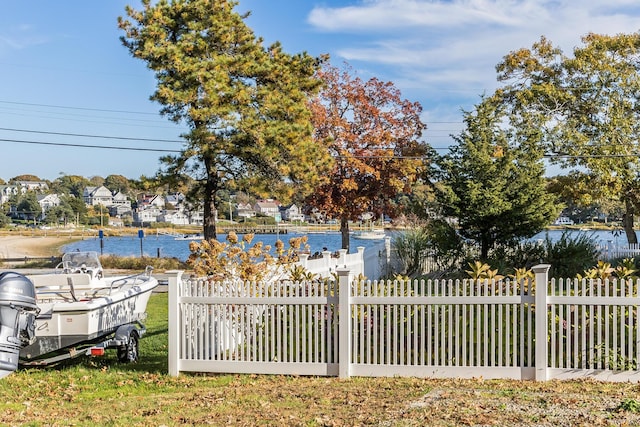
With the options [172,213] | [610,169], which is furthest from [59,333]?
[172,213]

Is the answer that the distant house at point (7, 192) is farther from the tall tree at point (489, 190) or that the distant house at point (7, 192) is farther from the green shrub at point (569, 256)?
the green shrub at point (569, 256)

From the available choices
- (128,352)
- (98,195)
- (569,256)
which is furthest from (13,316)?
(98,195)

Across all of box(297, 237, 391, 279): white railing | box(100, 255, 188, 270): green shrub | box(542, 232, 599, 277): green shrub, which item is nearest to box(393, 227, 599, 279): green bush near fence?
box(542, 232, 599, 277): green shrub

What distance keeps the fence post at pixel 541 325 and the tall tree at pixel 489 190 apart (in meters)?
9.40

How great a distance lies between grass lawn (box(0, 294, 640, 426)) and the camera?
5723mm

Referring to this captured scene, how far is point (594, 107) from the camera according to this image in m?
28.4

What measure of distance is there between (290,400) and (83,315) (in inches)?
145

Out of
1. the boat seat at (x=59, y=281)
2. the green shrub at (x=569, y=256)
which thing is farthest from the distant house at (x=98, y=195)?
the boat seat at (x=59, y=281)

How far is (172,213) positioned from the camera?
12156cm

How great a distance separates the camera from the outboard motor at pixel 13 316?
241 inches

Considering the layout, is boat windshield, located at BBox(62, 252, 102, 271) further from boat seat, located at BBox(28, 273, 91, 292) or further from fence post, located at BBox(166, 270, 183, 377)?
fence post, located at BBox(166, 270, 183, 377)

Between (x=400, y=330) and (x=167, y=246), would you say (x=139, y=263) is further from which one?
(x=167, y=246)

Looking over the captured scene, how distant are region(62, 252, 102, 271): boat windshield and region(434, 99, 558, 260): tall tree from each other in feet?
30.8

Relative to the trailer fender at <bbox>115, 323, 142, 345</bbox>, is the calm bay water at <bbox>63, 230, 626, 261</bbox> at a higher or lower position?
lower
